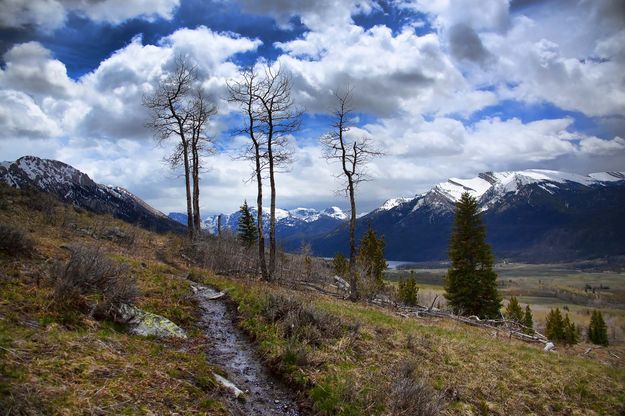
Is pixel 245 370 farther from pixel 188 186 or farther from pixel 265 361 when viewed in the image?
pixel 188 186

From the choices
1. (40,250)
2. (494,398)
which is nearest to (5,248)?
(40,250)

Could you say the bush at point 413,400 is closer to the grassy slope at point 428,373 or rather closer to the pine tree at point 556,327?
the grassy slope at point 428,373

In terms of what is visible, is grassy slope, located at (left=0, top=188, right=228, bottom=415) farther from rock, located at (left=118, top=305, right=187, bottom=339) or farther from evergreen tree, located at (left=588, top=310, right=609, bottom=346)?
evergreen tree, located at (left=588, top=310, right=609, bottom=346)

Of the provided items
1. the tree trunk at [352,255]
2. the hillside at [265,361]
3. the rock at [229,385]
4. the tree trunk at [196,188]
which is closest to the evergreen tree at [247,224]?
the tree trunk at [196,188]

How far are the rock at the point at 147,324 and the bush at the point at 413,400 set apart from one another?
5.48 m

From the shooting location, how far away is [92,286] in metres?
9.30

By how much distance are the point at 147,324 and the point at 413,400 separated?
6.44 metres

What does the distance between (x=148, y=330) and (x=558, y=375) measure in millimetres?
13566

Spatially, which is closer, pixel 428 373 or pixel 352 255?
pixel 428 373

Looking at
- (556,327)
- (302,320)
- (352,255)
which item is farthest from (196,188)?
(556,327)

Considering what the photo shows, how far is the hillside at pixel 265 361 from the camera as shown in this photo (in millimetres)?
5773

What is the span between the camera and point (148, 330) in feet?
30.6

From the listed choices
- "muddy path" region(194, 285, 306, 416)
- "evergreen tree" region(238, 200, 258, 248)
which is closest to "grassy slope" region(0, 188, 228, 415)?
"muddy path" region(194, 285, 306, 416)

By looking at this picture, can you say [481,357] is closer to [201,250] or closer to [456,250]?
[201,250]
